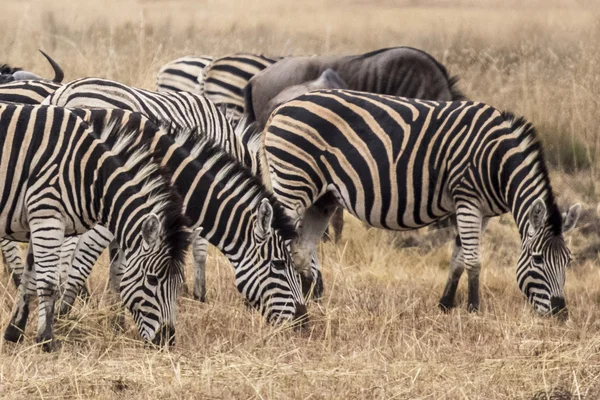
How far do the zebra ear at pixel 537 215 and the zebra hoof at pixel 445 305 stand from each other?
995mm

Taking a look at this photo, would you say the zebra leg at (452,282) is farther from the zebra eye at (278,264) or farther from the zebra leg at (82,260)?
the zebra leg at (82,260)

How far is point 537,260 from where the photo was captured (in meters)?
6.80

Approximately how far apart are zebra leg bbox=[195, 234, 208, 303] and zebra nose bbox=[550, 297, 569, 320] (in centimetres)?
248

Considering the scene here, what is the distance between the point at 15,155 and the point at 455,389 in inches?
106

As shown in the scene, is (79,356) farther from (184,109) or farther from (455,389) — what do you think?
(184,109)

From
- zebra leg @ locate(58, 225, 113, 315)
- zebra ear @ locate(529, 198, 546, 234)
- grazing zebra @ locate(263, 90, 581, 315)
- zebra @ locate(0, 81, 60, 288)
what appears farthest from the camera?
zebra @ locate(0, 81, 60, 288)

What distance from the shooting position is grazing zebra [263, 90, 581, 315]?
7156mm

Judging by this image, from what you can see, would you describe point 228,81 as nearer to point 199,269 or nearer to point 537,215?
point 199,269

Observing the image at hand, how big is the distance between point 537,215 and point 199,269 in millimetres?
2600

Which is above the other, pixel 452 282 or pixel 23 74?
pixel 23 74

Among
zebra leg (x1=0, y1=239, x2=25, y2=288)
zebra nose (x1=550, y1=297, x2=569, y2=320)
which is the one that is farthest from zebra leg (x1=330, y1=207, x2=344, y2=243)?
zebra leg (x1=0, y1=239, x2=25, y2=288)

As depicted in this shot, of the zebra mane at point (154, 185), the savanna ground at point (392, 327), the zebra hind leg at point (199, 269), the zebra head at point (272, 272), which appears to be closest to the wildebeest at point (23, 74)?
the savanna ground at point (392, 327)

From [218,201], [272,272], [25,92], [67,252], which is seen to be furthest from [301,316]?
[25,92]

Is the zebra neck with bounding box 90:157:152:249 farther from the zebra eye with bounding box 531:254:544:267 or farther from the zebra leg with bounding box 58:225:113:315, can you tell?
the zebra eye with bounding box 531:254:544:267
